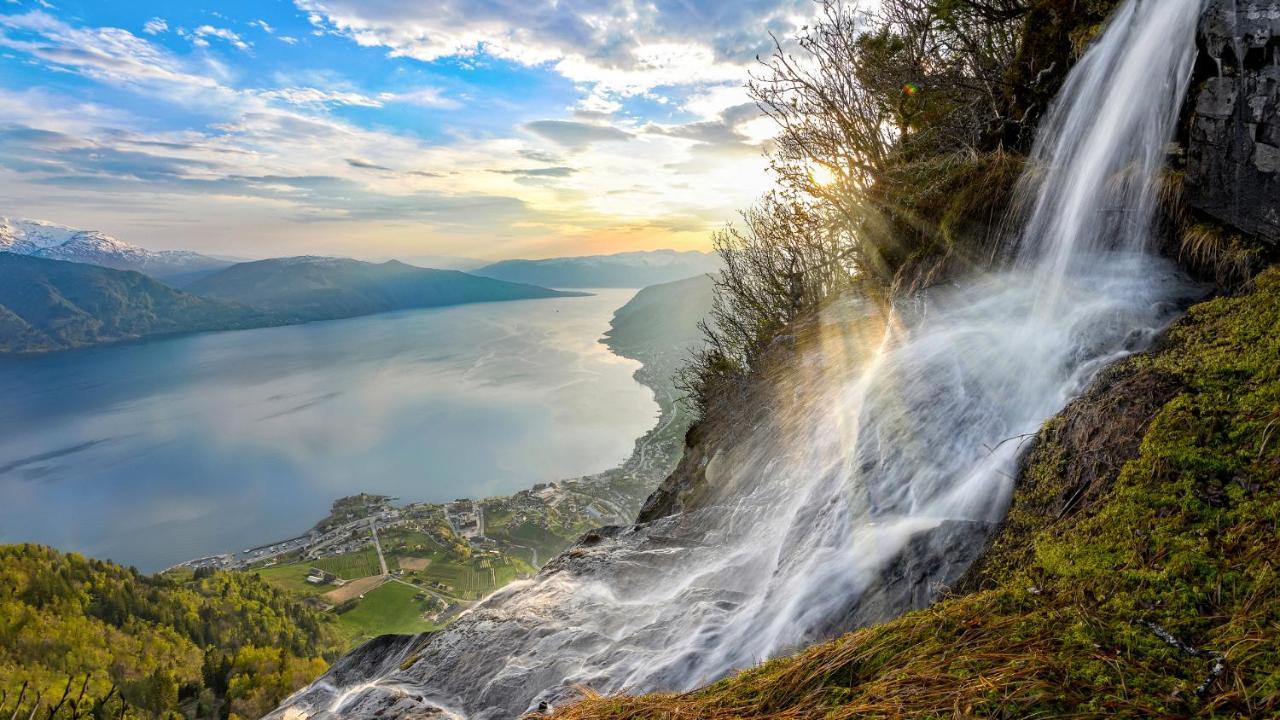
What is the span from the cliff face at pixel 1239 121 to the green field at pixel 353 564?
9384 centimetres

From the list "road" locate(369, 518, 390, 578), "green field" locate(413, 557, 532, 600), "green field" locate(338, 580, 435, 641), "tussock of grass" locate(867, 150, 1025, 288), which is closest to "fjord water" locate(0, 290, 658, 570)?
"road" locate(369, 518, 390, 578)

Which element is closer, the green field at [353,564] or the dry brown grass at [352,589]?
the dry brown grass at [352,589]

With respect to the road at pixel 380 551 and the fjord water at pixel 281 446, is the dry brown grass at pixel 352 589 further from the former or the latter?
the fjord water at pixel 281 446

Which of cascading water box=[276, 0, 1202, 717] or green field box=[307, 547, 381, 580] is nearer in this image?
cascading water box=[276, 0, 1202, 717]

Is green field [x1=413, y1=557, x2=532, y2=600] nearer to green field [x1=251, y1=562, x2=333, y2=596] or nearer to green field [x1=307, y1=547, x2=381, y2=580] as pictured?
green field [x1=307, y1=547, x2=381, y2=580]

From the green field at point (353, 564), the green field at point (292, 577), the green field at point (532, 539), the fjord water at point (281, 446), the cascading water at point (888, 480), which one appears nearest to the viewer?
the cascading water at point (888, 480)

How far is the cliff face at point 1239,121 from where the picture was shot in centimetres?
496

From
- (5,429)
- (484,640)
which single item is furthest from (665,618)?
(5,429)

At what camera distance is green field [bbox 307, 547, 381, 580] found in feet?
271

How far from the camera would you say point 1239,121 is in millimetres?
5262

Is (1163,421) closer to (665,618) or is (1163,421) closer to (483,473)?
(665,618)

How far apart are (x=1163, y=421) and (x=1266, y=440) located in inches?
18.4

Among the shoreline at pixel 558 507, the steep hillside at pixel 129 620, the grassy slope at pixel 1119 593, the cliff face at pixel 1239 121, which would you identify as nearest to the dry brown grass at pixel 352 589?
the steep hillside at pixel 129 620

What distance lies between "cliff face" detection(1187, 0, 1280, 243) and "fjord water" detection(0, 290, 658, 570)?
9055 centimetres
